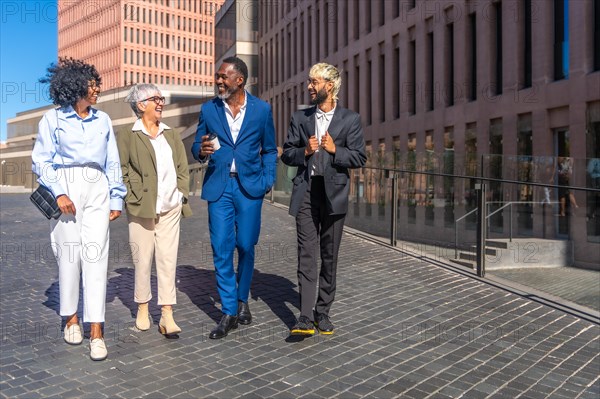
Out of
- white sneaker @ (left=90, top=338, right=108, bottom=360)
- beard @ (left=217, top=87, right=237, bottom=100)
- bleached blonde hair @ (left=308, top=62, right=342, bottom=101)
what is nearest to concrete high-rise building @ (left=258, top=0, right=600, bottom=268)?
bleached blonde hair @ (left=308, top=62, right=342, bottom=101)

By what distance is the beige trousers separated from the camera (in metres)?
4.89

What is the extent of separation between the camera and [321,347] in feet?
15.6

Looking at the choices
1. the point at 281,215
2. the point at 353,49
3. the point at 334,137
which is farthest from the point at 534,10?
the point at 334,137

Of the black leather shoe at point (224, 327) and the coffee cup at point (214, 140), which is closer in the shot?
the coffee cup at point (214, 140)

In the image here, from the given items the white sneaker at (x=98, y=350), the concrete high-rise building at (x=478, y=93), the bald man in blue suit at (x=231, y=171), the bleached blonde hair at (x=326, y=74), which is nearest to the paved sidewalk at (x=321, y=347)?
the white sneaker at (x=98, y=350)

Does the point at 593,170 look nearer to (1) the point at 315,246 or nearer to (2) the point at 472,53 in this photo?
(2) the point at 472,53

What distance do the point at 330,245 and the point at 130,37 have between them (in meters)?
111

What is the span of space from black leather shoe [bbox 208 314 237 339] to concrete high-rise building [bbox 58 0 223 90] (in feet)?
356

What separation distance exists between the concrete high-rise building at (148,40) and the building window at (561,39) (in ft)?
315

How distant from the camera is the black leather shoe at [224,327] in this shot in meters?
4.87

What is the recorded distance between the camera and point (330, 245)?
501 cm

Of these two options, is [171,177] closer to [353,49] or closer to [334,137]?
[334,137]

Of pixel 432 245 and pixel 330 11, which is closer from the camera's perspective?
pixel 432 245

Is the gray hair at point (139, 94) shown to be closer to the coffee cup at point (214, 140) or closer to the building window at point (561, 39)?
the coffee cup at point (214, 140)
